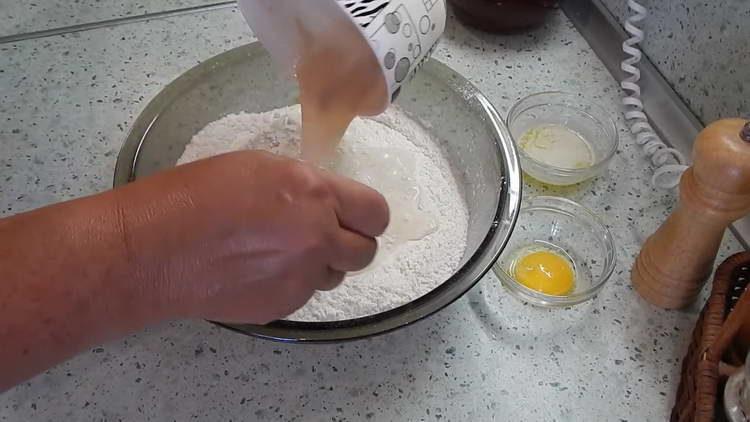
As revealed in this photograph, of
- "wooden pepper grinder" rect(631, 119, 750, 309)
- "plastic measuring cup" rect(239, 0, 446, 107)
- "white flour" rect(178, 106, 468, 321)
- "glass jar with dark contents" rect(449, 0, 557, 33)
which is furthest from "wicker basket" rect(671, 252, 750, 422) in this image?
"glass jar with dark contents" rect(449, 0, 557, 33)

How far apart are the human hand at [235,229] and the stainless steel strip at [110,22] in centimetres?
63

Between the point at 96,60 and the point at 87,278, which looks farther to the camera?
the point at 96,60

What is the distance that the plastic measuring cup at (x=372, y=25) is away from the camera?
61cm

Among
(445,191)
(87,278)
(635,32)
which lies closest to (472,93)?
(445,191)

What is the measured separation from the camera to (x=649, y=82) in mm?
967

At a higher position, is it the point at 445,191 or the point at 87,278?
the point at 87,278

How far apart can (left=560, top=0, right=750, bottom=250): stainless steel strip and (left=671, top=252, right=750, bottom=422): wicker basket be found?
0.16m

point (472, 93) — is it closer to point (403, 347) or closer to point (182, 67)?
point (403, 347)

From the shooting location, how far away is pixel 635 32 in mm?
966

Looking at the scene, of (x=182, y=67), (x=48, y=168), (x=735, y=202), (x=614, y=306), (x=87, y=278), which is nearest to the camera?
(x=87, y=278)

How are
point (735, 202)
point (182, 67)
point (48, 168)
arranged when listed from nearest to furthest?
point (735, 202) → point (48, 168) → point (182, 67)

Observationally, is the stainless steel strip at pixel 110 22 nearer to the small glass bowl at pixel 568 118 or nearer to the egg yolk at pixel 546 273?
the small glass bowl at pixel 568 118

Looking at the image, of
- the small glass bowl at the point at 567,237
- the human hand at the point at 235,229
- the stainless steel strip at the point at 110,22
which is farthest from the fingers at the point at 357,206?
the stainless steel strip at the point at 110,22

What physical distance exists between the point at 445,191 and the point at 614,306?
239 mm
